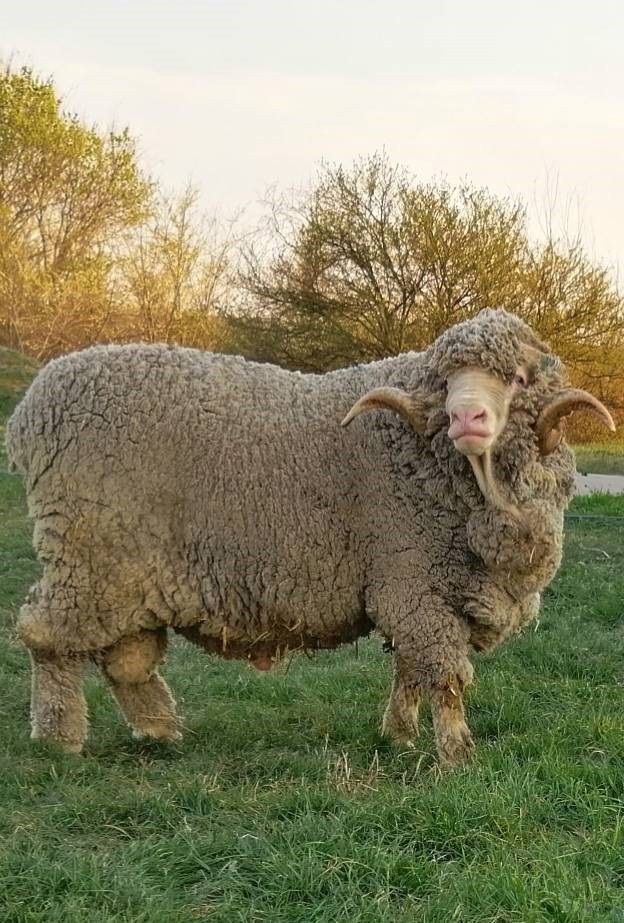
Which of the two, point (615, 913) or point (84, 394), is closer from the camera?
point (615, 913)

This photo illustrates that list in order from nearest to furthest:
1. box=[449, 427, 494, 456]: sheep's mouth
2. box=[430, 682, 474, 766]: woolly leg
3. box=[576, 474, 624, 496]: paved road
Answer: box=[449, 427, 494, 456]: sheep's mouth
box=[430, 682, 474, 766]: woolly leg
box=[576, 474, 624, 496]: paved road

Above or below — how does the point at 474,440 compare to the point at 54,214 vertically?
below

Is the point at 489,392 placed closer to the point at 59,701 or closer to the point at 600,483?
the point at 59,701

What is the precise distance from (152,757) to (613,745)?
197 cm

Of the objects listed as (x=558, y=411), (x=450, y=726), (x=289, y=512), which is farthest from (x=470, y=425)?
(x=450, y=726)

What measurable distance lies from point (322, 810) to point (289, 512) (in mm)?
1363

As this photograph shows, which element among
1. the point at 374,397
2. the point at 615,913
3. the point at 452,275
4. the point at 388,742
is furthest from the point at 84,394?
the point at 452,275

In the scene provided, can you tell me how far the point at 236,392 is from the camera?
453cm

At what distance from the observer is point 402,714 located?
4.56 m

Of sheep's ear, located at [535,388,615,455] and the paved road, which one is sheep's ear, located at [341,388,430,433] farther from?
the paved road

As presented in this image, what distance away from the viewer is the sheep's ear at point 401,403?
4.17 m

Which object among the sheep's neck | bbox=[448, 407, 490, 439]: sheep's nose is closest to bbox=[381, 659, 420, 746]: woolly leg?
the sheep's neck

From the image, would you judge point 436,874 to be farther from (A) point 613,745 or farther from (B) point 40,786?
(B) point 40,786

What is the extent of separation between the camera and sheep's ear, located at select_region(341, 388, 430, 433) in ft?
13.7
